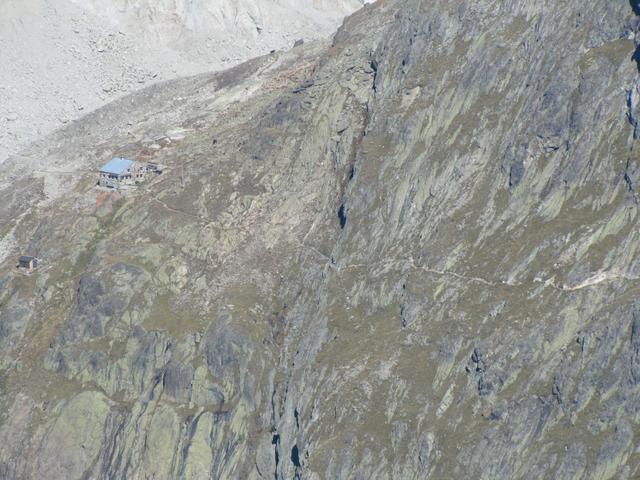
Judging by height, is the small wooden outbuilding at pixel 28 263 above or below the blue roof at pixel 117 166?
below

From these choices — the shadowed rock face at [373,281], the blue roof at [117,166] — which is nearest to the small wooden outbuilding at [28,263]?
the shadowed rock face at [373,281]

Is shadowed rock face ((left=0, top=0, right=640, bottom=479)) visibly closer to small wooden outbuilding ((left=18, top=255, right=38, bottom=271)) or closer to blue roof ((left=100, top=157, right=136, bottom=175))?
small wooden outbuilding ((left=18, top=255, right=38, bottom=271))

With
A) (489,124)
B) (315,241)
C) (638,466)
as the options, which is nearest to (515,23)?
(489,124)

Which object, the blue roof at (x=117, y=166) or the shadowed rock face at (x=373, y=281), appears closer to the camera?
the shadowed rock face at (x=373, y=281)

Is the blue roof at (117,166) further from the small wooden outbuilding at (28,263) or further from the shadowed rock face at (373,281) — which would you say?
the small wooden outbuilding at (28,263)

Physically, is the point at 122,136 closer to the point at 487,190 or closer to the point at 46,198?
the point at 46,198

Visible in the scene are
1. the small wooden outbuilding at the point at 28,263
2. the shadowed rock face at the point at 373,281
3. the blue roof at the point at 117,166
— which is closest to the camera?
the shadowed rock face at the point at 373,281
